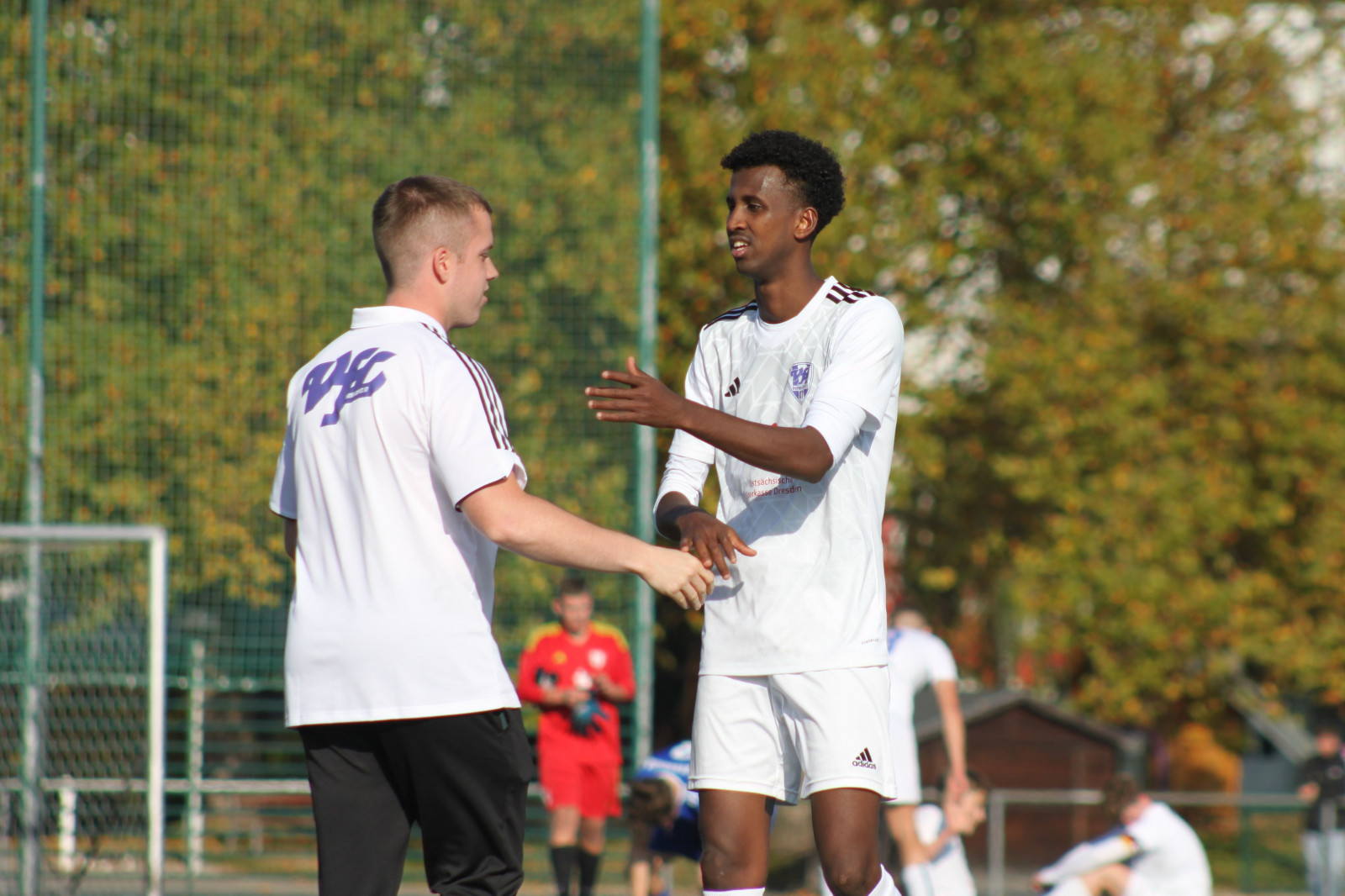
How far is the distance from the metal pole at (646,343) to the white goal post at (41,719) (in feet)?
11.8

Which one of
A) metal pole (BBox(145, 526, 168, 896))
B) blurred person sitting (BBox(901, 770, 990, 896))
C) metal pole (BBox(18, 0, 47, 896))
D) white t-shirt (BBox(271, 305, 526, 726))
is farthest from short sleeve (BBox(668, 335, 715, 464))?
metal pole (BBox(18, 0, 47, 896))

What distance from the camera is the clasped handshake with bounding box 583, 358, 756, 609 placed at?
3264mm

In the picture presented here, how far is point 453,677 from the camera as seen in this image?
10.6ft

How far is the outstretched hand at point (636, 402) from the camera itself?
3.25 metres

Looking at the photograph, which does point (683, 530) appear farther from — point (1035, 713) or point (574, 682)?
point (1035, 713)

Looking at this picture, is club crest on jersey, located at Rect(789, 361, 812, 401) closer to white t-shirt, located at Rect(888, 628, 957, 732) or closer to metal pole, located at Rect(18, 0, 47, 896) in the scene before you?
white t-shirt, located at Rect(888, 628, 957, 732)

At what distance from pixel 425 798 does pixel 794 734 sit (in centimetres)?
103

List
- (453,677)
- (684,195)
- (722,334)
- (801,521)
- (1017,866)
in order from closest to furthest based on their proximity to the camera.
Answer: (453,677)
(801,521)
(722,334)
(1017,866)
(684,195)

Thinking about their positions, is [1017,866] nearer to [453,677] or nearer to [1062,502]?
[1062,502]

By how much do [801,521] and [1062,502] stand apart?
565 inches

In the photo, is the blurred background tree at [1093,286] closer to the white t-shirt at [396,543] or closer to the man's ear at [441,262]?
the man's ear at [441,262]

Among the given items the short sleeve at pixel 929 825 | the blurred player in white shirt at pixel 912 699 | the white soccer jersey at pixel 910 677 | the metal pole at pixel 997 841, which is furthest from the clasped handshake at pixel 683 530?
the metal pole at pixel 997 841

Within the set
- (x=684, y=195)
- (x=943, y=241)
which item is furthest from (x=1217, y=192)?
(x=684, y=195)

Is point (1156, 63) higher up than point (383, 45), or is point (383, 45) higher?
point (1156, 63)
